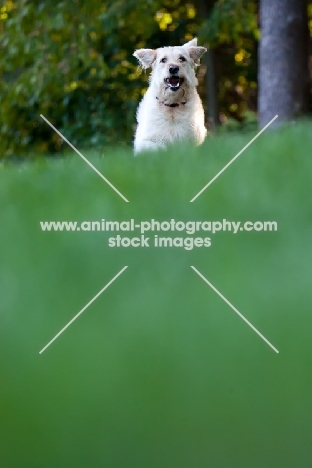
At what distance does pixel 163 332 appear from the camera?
3.11 m

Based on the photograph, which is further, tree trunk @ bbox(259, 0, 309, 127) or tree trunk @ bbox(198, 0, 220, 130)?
tree trunk @ bbox(198, 0, 220, 130)

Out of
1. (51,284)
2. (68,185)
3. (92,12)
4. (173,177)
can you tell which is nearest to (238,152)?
(173,177)

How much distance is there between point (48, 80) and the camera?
41.2 ft

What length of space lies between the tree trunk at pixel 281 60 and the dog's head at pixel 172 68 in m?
3.69

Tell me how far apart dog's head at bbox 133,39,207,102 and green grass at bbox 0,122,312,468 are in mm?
3153

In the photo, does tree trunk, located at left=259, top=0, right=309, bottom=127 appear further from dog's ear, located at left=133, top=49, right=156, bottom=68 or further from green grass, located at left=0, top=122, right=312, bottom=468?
green grass, located at left=0, top=122, right=312, bottom=468

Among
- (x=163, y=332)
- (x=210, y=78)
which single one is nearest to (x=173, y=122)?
(x=163, y=332)

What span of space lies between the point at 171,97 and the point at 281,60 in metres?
4.06

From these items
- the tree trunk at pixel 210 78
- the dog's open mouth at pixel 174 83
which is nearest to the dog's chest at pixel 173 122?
the dog's open mouth at pixel 174 83

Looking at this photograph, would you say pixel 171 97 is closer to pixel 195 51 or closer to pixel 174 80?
pixel 174 80

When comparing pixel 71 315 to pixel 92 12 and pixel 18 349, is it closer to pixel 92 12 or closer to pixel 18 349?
pixel 18 349

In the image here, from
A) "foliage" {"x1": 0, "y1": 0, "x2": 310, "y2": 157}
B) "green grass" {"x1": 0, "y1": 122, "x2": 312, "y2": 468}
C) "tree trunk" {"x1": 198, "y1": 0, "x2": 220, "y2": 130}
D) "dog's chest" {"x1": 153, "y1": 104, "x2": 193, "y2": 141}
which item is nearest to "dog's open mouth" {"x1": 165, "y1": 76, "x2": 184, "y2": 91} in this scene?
"dog's chest" {"x1": 153, "y1": 104, "x2": 193, "y2": 141}

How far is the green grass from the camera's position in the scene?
3023 millimetres

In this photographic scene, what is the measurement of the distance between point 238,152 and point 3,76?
11.4m
